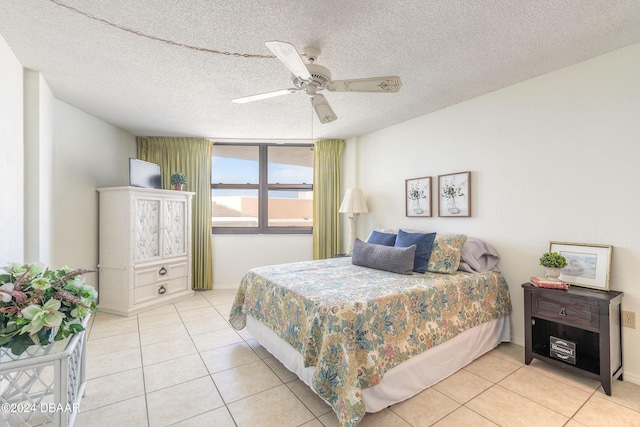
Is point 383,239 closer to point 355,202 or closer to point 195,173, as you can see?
point 355,202

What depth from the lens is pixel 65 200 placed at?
3.07m

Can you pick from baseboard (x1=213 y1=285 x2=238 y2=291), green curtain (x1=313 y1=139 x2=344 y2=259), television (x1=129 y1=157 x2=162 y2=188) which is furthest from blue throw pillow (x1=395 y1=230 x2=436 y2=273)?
television (x1=129 y1=157 x2=162 y2=188)

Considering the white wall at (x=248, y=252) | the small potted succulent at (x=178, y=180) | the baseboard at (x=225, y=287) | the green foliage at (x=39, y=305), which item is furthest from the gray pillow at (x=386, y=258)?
the small potted succulent at (x=178, y=180)

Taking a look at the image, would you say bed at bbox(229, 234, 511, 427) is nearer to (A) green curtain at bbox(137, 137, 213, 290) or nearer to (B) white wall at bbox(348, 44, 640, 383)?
(B) white wall at bbox(348, 44, 640, 383)

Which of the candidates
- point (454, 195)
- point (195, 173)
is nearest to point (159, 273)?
point (195, 173)

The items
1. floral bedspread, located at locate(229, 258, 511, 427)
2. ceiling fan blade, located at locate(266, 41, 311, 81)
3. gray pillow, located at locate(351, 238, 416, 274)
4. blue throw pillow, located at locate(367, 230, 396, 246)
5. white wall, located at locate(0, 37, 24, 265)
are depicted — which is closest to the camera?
ceiling fan blade, located at locate(266, 41, 311, 81)

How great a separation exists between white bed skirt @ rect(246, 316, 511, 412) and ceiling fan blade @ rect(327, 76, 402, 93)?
1.74 meters

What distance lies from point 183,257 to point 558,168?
428 centimetres

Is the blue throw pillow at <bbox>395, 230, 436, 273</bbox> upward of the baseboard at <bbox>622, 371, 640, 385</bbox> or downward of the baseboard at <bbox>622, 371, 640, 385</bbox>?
upward

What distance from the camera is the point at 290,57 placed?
147 centimetres

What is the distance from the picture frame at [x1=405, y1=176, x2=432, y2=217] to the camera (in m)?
3.27

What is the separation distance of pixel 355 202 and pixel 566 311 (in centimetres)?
245

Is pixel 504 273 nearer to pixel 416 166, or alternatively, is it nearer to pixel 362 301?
pixel 416 166

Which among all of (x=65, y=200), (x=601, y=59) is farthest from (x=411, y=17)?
(x=65, y=200)
